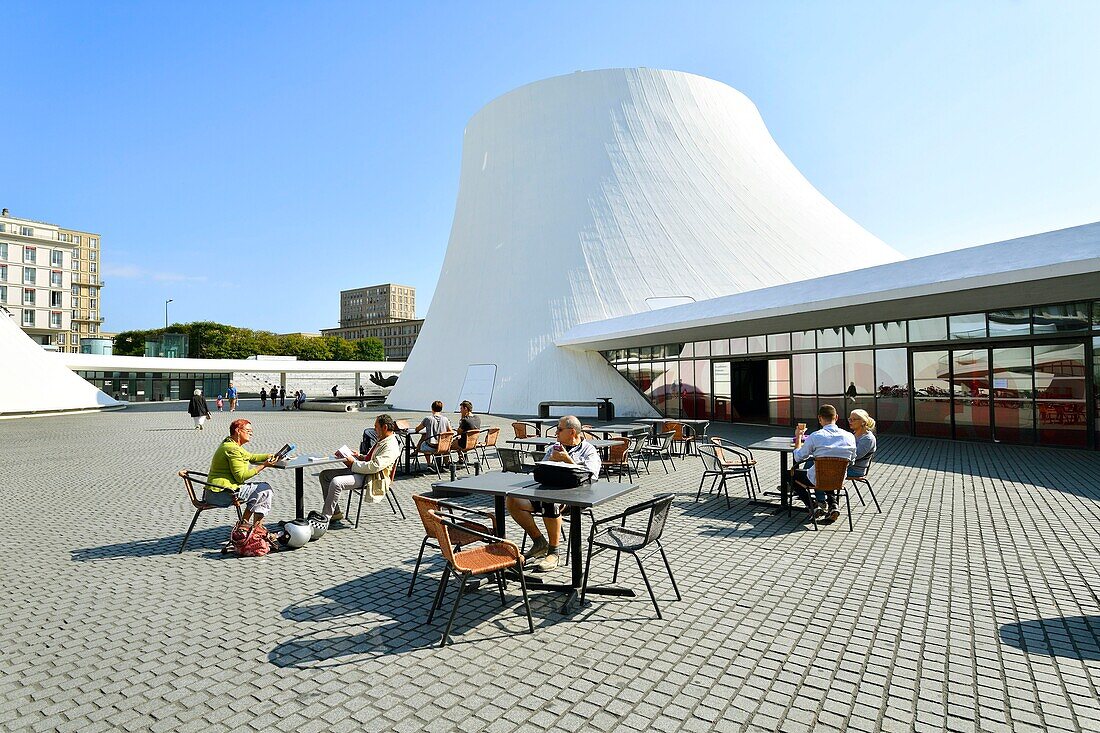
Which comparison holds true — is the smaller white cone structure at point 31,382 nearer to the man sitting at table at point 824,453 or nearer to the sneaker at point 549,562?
the sneaker at point 549,562

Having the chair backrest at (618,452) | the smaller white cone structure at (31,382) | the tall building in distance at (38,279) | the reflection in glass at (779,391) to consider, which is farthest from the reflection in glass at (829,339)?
the tall building in distance at (38,279)

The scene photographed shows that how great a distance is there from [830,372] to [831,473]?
1136cm

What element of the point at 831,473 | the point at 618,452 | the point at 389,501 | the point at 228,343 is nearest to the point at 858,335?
the point at 618,452

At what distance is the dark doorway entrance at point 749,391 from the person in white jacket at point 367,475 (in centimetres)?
1458

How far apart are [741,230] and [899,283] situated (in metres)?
14.4

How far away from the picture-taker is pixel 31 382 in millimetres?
26094

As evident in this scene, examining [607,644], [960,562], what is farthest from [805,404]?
[607,644]

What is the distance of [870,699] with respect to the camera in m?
2.86

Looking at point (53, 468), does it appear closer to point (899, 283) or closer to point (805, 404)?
point (899, 283)

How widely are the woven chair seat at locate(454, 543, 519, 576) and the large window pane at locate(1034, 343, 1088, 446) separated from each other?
42.1 feet

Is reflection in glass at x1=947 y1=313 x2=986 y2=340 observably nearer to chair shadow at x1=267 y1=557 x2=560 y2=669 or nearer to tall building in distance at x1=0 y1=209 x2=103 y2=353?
chair shadow at x1=267 y1=557 x2=560 y2=669

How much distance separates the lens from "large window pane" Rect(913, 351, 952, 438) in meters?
13.9

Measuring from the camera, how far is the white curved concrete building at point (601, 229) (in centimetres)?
2373

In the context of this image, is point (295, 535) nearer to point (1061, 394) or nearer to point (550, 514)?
point (550, 514)
